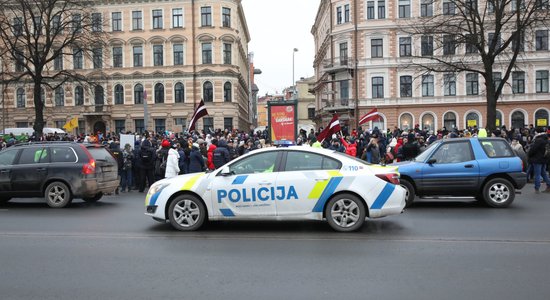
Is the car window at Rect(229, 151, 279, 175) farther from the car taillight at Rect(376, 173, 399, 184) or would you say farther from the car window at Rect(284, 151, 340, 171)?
the car taillight at Rect(376, 173, 399, 184)

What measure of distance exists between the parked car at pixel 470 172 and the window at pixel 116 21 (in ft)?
160

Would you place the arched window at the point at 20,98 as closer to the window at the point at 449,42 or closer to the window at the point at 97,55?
the window at the point at 97,55

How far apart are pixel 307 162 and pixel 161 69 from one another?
47.3m

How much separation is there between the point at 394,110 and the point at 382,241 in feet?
142

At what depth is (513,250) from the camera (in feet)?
23.6

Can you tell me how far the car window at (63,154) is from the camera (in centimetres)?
1223

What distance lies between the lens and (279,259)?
6.78m

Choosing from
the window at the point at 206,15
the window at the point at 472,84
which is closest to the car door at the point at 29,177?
the window at the point at 206,15

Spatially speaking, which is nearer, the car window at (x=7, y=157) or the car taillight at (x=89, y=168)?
the car taillight at (x=89, y=168)

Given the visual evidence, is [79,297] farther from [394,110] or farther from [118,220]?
[394,110]

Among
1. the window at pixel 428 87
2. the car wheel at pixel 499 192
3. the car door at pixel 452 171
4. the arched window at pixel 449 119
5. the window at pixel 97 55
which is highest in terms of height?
the window at pixel 97 55

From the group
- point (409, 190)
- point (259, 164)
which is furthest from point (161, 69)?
point (259, 164)

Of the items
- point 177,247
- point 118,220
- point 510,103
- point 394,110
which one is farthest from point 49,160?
point 510,103

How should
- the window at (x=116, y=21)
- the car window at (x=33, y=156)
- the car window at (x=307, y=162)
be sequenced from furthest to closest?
the window at (x=116, y=21) → the car window at (x=33, y=156) → the car window at (x=307, y=162)
